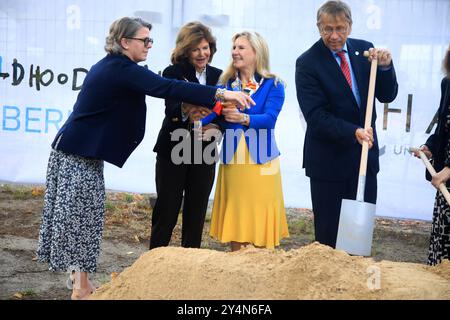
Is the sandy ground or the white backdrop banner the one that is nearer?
the sandy ground

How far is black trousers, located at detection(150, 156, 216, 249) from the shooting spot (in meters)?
4.10

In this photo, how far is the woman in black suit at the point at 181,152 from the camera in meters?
4.05

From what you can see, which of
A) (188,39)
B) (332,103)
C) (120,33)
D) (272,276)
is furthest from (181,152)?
(272,276)

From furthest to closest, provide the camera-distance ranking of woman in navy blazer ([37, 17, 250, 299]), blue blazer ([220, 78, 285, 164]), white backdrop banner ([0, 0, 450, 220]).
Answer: white backdrop banner ([0, 0, 450, 220]) < blue blazer ([220, 78, 285, 164]) < woman in navy blazer ([37, 17, 250, 299])

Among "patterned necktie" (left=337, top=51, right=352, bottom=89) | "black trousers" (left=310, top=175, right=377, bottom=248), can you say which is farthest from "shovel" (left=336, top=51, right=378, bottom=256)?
"patterned necktie" (left=337, top=51, right=352, bottom=89)

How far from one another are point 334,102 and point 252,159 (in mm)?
672

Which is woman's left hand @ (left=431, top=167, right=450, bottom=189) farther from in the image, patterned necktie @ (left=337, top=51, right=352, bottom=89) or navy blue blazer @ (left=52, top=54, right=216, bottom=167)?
navy blue blazer @ (left=52, top=54, right=216, bottom=167)

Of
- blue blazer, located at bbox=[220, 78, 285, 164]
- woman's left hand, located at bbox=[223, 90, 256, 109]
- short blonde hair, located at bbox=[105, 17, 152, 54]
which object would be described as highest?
short blonde hair, located at bbox=[105, 17, 152, 54]

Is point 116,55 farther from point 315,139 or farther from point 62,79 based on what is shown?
point 62,79

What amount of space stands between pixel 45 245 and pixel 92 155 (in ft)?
2.05

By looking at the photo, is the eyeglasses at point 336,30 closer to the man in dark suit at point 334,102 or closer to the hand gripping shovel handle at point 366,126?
the man in dark suit at point 334,102

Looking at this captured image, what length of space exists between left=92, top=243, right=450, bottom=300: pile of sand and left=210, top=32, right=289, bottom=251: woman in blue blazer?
4.80 feet

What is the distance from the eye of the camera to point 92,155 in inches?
135

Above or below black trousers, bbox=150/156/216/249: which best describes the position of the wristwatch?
above
